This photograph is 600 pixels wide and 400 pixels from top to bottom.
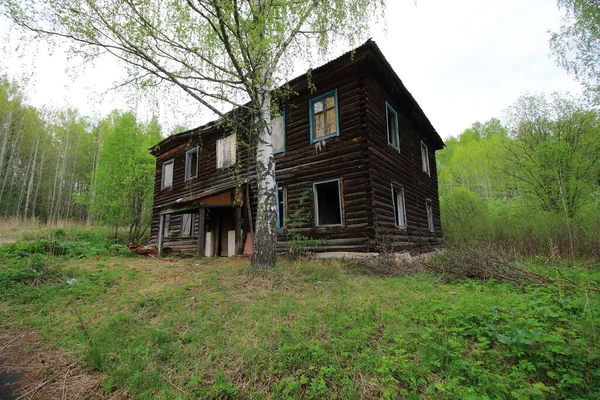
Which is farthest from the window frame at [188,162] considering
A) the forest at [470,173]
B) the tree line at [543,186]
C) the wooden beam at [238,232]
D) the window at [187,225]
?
the tree line at [543,186]

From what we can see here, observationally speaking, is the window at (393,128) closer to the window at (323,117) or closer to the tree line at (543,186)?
the window at (323,117)

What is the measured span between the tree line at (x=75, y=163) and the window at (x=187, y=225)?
5249 millimetres

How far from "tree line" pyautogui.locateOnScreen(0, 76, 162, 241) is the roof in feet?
10.1

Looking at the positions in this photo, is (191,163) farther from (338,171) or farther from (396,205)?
(396,205)

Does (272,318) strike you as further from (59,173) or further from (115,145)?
(59,173)

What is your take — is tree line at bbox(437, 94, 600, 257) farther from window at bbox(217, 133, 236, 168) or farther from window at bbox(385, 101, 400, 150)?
window at bbox(217, 133, 236, 168)

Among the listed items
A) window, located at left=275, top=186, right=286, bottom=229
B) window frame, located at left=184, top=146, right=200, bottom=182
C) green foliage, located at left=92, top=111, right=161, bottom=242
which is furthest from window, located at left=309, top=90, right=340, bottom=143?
A: green foliage, located at left=92, top=111, right=161, bottom=242

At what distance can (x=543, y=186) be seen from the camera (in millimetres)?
13008

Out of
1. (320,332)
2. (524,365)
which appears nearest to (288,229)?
(320,332)

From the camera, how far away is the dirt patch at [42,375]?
252 cm

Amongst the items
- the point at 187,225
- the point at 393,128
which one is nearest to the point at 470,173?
the point at 393,128

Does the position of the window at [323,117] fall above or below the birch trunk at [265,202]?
above

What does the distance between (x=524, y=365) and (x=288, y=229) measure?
295 inches

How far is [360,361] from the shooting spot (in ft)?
8.39
